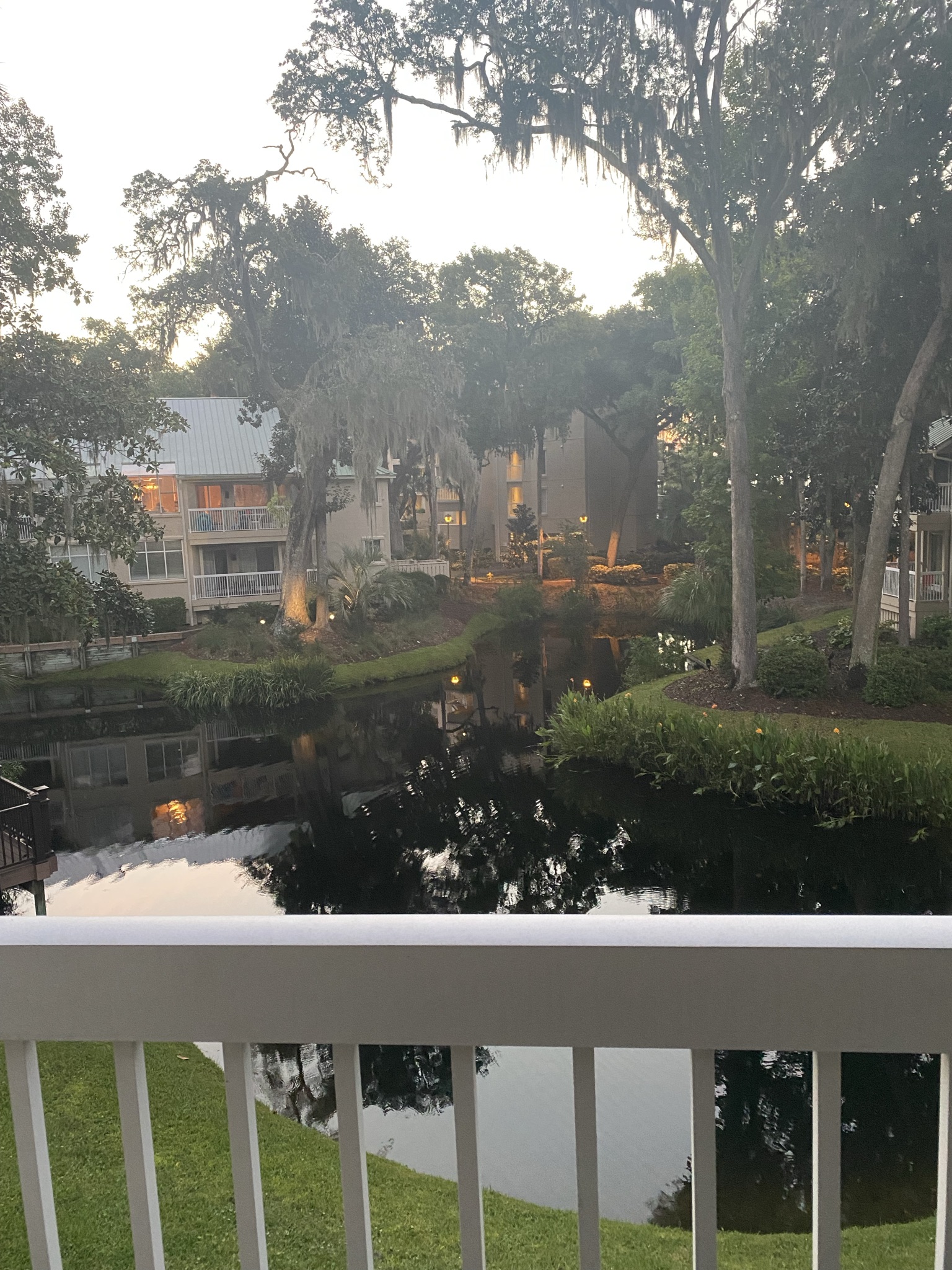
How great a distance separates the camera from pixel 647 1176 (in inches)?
108

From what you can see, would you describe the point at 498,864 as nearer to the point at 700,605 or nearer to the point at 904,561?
the point at 904,561

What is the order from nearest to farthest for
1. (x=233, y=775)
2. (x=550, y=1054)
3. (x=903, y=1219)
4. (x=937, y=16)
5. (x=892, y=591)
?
1. (x=903, y=1219)
2. (x=550, y=1054)
3. (x=937, y=16)
4. (x=233, y=775)
5. (x=892, y=591)

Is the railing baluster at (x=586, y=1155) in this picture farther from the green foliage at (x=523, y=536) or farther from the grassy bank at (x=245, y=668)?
the green foliage at (x=523, y=536)

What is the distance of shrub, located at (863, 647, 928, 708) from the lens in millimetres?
6820

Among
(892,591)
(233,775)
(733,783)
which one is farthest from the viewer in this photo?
(892,591)

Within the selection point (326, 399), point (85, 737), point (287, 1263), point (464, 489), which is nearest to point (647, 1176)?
point (287, 1263)

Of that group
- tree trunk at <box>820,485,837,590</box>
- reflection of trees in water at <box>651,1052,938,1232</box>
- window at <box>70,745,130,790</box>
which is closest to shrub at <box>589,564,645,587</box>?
tree trunk at <box>820,485,837,590</box>

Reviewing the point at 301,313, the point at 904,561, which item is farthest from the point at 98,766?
the point at 904,561

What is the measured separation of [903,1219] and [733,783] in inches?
131

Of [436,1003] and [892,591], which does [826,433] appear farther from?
[436,1003]

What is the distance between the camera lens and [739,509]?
25.4 feet

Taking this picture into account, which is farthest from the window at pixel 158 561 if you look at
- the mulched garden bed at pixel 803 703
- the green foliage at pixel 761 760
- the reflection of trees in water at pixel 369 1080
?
the reflection of trees in water at pixel 369 1080

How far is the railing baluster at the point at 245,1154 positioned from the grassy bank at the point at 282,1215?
1.42 m

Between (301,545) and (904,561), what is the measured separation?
21.2ft
